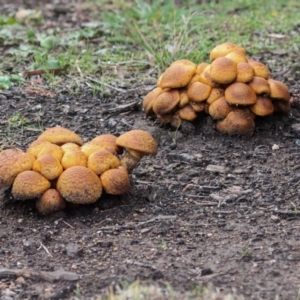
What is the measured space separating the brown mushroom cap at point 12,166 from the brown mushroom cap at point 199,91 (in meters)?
1.29

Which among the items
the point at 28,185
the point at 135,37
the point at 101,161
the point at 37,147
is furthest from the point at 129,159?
the point at 135,37

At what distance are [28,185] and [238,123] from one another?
1538 millimetres

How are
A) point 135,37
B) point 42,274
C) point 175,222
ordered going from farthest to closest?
point 135,37
point 175,222
point 42,274

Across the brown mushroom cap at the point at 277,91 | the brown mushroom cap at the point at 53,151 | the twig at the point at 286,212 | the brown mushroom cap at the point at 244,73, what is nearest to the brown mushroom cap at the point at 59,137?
the brown mushroom cap at the point at 53,151

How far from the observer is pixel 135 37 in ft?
20.5

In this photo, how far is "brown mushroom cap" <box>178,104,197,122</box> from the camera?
15.2ft

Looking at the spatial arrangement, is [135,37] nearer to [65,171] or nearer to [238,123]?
[238,123]

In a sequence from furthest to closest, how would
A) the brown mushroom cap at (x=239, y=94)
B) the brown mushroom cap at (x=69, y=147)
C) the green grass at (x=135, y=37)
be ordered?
1. the green grass at (x=135, y=37)
2. the brown mushroom cap at (x=239, y=94)
3. the brown mushroom cap at (x=69, y=147)

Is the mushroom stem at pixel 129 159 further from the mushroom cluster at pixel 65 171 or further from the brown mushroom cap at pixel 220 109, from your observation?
the brown mushroom cap at pixel 220 109

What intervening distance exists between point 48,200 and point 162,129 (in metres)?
1.39

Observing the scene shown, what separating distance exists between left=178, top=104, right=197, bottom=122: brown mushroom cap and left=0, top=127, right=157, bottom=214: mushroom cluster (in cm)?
92

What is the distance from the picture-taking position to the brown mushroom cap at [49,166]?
11.6 feet

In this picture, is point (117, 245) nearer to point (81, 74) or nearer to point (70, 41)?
point (81, 74)

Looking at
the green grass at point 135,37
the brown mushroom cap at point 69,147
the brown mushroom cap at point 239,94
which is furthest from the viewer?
the green grass at point 135,37
